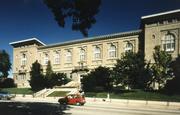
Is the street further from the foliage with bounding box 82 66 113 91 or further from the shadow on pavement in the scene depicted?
the foliage with bounding box 82 66 113 91

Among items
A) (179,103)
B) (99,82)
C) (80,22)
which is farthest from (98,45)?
(80,22)

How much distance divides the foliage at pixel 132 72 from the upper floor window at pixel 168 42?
24.1ft

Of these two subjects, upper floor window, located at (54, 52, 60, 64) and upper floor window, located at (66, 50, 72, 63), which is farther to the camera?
upper floor window, located at (54, 52, 60, 64)

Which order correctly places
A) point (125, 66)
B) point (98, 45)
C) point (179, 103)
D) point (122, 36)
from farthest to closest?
point (98, 45), point (122, 36), point (125, 66), point (179, 103)

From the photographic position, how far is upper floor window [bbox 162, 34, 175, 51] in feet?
158

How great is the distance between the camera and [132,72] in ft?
138

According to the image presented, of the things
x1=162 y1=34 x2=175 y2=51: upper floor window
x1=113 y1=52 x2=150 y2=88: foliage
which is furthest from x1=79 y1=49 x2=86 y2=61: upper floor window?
x1=162 y1=34 x2=175 y2=51: upper floor window

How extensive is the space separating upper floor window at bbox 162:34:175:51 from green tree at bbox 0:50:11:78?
51.8m

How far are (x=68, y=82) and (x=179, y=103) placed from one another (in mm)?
29194

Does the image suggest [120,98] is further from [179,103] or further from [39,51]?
[39,51]

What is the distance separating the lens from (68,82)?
193ft

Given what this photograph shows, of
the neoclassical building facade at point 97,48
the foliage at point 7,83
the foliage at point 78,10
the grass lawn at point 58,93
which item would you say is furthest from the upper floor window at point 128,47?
the foliage at point 78,10

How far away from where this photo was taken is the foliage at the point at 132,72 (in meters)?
41.8

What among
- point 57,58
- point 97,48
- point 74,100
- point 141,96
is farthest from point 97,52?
point 74,100
